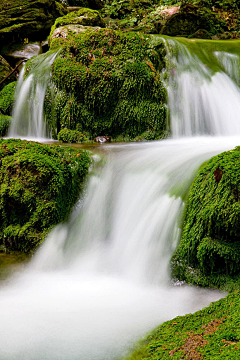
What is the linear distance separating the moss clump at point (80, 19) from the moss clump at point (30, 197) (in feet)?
18.2

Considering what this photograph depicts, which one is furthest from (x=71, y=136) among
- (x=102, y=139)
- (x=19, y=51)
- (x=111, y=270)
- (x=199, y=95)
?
(x=19, y=51)

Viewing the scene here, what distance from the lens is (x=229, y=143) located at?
528 cm

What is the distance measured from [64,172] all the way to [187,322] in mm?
2440

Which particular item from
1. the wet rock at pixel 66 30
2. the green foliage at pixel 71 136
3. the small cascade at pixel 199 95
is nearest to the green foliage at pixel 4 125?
the green foliage at pixel 71 136

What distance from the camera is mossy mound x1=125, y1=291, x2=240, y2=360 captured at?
191 centimetres

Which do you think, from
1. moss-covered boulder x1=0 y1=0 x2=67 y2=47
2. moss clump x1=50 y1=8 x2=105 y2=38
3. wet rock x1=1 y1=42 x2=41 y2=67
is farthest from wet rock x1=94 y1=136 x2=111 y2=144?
moss-covered boulder x1=0 y1=0 x2=67 y2=47

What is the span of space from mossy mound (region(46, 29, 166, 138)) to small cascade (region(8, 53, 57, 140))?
0.99 feet

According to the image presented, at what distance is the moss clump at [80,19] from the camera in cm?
847

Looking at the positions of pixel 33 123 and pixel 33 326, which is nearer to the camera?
pixel 33 326

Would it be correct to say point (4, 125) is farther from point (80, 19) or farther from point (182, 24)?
point (182, 24)

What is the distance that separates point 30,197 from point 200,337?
2596 millimetres

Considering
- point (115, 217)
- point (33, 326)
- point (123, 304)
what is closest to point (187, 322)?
point (123, 304)

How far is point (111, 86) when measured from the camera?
623 centimetres

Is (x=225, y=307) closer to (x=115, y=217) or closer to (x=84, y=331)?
(x=84, y=331)
